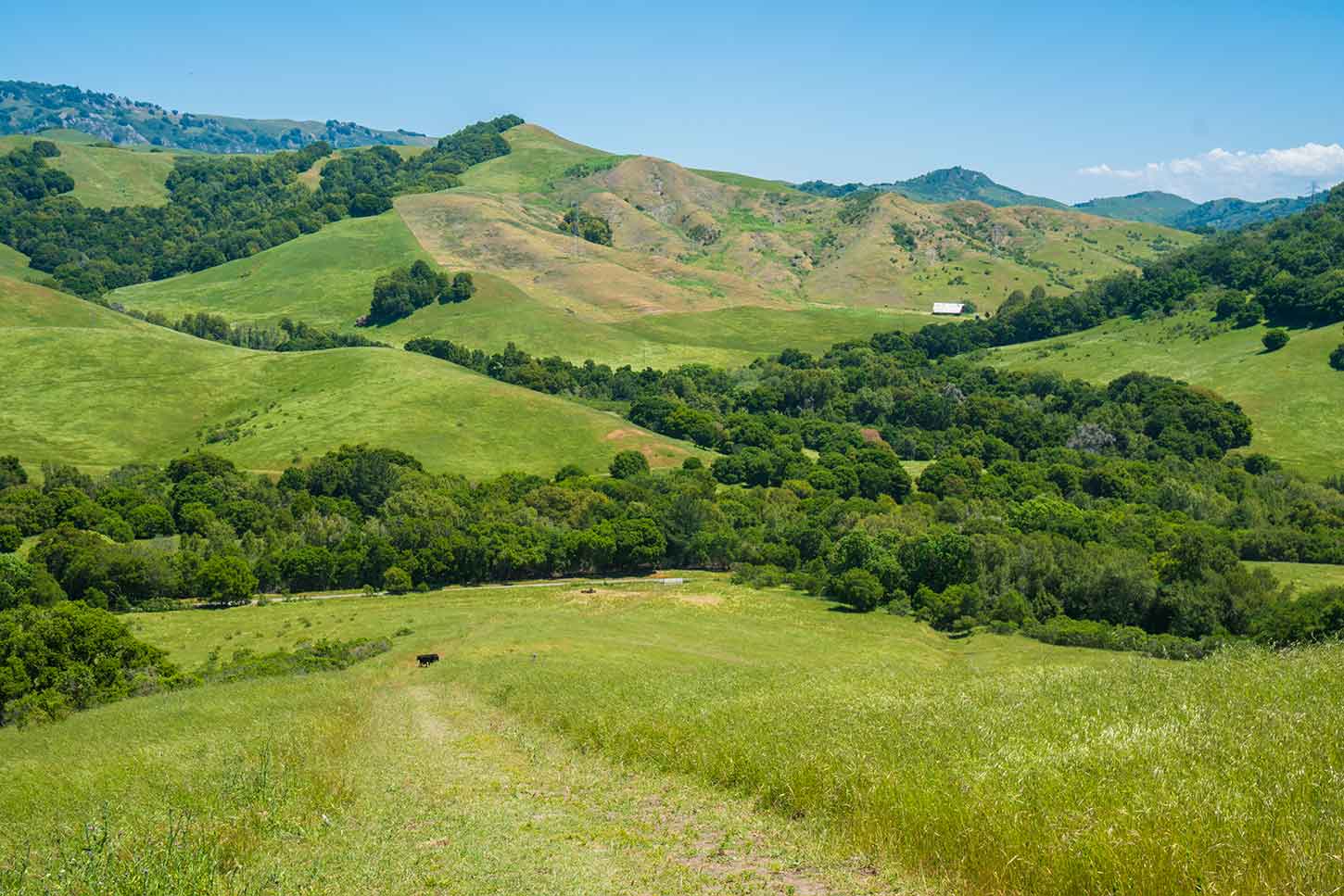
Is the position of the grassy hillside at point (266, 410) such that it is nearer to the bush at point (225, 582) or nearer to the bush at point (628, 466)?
the bush at point (628, 466)

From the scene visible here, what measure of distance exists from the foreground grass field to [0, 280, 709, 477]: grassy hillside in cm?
12553

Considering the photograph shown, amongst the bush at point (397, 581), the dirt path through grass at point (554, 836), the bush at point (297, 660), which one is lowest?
the bush at point (397, 581)

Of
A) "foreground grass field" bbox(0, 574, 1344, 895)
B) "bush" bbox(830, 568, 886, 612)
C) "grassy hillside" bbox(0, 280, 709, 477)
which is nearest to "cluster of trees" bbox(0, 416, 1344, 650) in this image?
"bush" bbox(830, 568, 886, 612)

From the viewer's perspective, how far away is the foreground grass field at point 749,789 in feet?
42.5

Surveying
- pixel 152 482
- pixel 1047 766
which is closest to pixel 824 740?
pixel 1047 766

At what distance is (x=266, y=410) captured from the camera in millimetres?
171375

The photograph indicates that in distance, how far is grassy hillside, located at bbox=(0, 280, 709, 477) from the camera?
155250 millimetres

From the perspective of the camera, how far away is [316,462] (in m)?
138

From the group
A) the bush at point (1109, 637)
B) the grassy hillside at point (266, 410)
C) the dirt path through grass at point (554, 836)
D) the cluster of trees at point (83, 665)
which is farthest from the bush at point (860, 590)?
the dirt path through grass at point (554, 836)

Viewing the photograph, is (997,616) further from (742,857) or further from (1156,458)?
(1156,458)

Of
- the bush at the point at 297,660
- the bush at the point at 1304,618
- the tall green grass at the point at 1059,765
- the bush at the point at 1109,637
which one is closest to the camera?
the tall green grass at the point at 1059,765

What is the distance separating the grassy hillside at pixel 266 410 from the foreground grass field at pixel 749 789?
4942 inches

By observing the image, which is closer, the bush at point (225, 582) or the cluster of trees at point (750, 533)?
the cluster of trees at point (750, 533)

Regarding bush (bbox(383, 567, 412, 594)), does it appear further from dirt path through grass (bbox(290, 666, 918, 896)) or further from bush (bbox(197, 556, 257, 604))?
dirt path through grass (bbox(290, 666, 918, 896))
